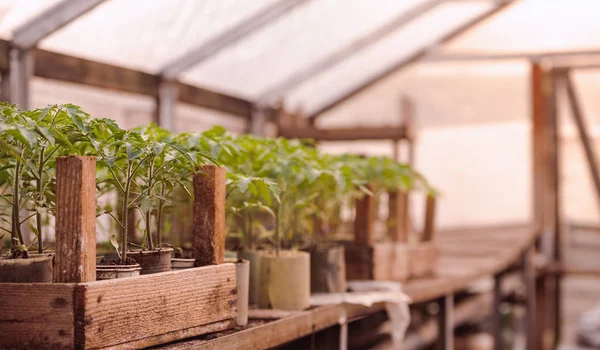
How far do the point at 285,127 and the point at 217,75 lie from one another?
0.68 metres

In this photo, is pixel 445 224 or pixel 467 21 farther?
pixel 445 224

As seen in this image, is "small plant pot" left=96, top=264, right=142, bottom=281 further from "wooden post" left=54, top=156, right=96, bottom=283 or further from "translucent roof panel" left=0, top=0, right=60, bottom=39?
"translucent roof panel" left=0, top=0, right=60, bottom=39

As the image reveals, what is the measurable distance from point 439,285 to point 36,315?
214 centimetres

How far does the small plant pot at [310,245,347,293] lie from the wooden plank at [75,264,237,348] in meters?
0.59

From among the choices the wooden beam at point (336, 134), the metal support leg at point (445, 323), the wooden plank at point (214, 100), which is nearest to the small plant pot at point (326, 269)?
the metal support leg at point (445, 323)

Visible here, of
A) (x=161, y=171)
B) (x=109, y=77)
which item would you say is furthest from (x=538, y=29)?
(x=161, y=171)

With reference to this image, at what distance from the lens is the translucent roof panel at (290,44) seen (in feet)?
16.6

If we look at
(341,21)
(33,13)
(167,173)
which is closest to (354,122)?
(341,21)

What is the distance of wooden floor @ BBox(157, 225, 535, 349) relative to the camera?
1.72m

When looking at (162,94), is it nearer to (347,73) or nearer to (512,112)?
(347,73)

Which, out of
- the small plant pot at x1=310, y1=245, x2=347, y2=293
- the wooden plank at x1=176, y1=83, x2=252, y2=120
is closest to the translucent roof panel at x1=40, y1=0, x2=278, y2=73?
the wooden plank at x1=176, y1=83, x2=252, y2=120

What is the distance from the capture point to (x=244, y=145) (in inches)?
80.7

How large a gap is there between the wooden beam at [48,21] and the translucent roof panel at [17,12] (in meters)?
0.02

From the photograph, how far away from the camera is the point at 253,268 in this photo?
6.70 ft
